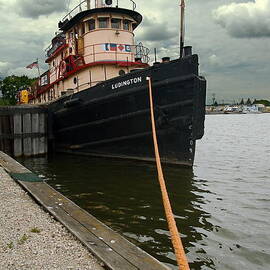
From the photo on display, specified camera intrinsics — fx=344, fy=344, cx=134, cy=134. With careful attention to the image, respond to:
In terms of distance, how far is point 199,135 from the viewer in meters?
11.5

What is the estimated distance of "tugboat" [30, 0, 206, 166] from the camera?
10984 mm

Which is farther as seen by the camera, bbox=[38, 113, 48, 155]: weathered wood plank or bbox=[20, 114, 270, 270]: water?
bbox=[38, 113, 48, 155]: weathered wood plank

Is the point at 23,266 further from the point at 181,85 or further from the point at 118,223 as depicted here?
the point at 181,85

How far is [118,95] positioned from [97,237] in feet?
27.4

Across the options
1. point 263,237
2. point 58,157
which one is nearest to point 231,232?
point 263,237

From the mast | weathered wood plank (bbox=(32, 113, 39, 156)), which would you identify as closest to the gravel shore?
the mast

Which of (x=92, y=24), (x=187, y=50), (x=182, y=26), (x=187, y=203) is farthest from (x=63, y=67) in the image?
(x=187, y=203)

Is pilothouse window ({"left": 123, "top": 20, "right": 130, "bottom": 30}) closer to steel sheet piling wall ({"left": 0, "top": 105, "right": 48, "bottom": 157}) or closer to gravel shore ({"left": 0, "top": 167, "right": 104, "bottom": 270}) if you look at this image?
steel sheet piling wall ({"left": 0, "top": 105, "right": 48, "bottom": 157})

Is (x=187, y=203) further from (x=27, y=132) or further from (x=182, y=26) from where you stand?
(x=27, y=132)

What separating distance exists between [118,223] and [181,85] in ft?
19.4

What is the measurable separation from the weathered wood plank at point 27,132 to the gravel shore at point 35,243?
9807 millimetres

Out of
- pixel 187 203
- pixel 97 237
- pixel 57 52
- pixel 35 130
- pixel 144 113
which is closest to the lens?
pixel 97 237

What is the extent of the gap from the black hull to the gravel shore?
6.71 m

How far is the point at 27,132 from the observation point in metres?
14.6
